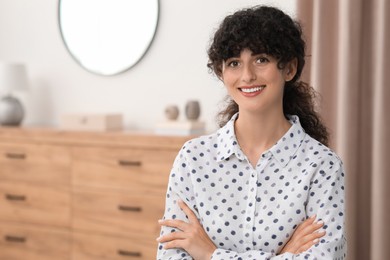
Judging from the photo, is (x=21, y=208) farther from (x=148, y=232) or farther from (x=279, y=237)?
(x=279, y=237)

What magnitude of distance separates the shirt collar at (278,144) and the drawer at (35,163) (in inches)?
73.5

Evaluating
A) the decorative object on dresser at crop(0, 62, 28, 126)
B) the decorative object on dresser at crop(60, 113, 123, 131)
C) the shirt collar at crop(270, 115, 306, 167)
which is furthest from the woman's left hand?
the decorative object on dresser at crop(0, 62, 28, 126)

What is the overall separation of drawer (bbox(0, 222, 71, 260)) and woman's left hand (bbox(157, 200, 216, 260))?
74.9 inches

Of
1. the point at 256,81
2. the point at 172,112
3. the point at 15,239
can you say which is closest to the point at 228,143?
the point at 256,81

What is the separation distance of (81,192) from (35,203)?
12.5 inches

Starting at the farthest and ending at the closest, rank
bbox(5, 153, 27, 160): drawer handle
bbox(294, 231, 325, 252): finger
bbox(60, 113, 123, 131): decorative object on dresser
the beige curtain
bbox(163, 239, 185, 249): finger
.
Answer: bbox(5, 153, 27, 160): drawer handle, bbox(60, 113, 123, 131): decorative object on dresser, the beige curtain, bbox(163, 239, 185, 249): finger, bbox(294, 231, 325, 252): finger

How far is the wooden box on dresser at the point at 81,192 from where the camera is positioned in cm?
328

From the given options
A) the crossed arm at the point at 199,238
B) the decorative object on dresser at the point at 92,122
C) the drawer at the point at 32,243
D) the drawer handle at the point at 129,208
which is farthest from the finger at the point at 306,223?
the drawer at the point at 32,243

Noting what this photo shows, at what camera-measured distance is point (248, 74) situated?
1.63m

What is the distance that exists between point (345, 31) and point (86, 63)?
1.68 metres

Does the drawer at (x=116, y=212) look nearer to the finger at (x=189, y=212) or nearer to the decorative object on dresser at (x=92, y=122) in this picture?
the decorative object on dresser at (x=92, y=122)

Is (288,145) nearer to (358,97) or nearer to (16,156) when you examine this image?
(358,97)

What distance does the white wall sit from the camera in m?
3.53

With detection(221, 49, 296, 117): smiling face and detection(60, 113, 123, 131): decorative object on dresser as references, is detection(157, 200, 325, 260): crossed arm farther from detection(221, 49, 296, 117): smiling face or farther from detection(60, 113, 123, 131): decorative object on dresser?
detection(60, 113, 123, 131): decorative object on dresser
